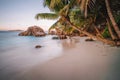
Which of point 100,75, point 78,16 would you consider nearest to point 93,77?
point 100,75

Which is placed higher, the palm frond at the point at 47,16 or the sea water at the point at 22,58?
the palm frond at the point at 47,16

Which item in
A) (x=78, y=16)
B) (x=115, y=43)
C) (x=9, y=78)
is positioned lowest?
(x=9, y=78)

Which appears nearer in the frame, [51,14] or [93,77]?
[51,14]

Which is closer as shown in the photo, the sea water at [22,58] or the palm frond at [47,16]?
the palm frond at [47,16]

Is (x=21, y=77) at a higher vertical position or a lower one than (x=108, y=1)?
lower

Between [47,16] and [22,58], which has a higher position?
[47,16]

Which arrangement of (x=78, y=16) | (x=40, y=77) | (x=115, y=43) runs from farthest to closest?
1. (x=40, y=77)
2. (x=78, y=16)
3. (x=115, y=43)

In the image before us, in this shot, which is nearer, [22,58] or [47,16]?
[47,16]

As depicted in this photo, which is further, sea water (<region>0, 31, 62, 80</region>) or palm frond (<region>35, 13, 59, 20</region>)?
sea water (<region>0, 31, 62, 80</region>)

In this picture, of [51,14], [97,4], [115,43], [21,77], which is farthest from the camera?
[21,77]

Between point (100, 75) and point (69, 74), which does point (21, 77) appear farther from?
point (100, 75)

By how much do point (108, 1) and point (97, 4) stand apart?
1082 mm

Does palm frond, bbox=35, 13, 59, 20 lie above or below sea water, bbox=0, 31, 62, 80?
above

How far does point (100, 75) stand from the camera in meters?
9.64
